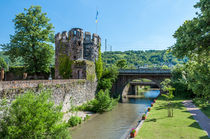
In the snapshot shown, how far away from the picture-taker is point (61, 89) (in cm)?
1942

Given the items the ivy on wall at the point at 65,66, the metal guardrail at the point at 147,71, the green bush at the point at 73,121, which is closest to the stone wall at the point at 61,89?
the green bush at the point at 73,121

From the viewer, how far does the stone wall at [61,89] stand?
12.4m

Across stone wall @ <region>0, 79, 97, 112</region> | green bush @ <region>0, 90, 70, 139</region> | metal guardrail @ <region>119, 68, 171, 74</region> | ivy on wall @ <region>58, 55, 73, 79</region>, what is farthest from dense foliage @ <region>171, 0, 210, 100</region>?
metal guardrail @ <region>119, 68, 171, 74</region>

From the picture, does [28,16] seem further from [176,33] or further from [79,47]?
[176,33]

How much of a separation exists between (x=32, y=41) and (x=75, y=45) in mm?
7477

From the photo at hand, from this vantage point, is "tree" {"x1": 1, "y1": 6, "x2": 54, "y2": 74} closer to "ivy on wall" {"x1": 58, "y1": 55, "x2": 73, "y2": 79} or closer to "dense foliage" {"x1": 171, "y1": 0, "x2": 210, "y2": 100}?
"ivy on wall" {"x1": 58, "y1": 55, "x2": 73, "y2": 79}

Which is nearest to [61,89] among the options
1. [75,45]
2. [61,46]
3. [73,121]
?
[73,121]

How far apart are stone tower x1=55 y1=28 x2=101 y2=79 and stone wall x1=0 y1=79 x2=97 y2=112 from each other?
19.6ft

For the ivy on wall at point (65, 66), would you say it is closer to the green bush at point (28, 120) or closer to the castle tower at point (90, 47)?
the castle tower at point (90, 47)

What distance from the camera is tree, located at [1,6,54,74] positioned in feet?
93.8

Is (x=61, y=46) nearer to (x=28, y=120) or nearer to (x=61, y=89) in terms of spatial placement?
(x=61, y=89)

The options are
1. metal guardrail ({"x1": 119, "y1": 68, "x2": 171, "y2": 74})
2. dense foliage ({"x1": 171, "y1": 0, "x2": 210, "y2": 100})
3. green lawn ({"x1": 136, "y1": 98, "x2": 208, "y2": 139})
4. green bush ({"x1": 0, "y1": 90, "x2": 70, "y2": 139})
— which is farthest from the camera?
metal guardrail ({"x1": 119, "y1": 68, "x2": 171, "y2": 74})

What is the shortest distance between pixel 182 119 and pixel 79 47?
21.6m

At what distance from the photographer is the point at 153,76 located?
34.1 meters
